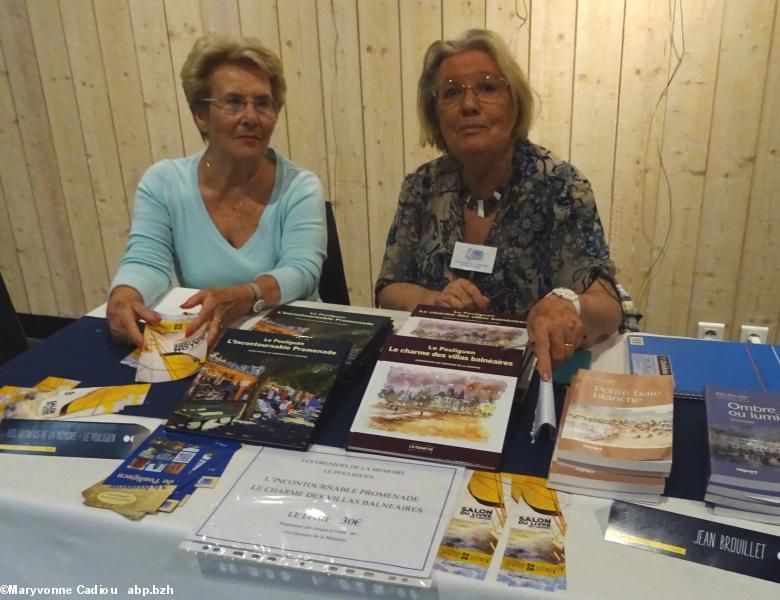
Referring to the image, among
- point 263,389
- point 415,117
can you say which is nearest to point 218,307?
point 263,389

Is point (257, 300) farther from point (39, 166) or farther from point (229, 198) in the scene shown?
point (39, 166)

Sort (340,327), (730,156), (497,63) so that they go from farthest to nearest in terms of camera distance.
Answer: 1. (730,156)
2. (497,63)
3. (340,327)

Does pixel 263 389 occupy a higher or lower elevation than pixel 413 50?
lower

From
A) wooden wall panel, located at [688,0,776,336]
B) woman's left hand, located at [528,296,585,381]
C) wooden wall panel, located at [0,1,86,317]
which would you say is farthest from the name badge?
wooden wall panel, located at [0,1,86,317]

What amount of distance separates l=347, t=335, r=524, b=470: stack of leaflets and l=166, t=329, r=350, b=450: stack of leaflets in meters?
0.09

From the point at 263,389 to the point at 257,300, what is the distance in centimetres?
48

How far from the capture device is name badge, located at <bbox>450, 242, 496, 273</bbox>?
1.68 metres

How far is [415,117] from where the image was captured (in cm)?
258

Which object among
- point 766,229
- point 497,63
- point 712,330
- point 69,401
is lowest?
point 712,330

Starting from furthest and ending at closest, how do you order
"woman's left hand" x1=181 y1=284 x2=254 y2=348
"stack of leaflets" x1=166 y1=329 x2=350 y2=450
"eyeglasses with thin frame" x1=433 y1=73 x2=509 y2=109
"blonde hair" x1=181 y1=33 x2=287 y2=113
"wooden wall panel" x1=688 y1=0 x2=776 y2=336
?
1. "wooden wall panel" x1=688 y1=0 x2=776 y2=336
2. "blonde hair" x1=181 y1=33 x2=287 y2=113
3. "eyeglasses with thin frame" x1=433 y1=73 x2=509 y2=109
4. "woman's left hand" x1=181 y1=284 x2=254 y2=348
5. "stack of leaflets" x1=166 y1=329 x2=350 y2=450

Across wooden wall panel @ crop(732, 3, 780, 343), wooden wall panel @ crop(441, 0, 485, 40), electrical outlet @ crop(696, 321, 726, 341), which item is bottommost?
electrical outlet @ crop(696, 321, 726, 341)

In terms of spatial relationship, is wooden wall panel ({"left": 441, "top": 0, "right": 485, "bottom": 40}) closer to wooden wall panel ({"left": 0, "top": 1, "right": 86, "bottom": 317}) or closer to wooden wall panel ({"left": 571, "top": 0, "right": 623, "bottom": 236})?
wooden wall panel ({"left": 571, "top": 0, "right": 623, "bottom": 236})

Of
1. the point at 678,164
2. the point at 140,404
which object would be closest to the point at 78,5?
the point at 140,404

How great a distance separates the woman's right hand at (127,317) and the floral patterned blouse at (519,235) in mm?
629
